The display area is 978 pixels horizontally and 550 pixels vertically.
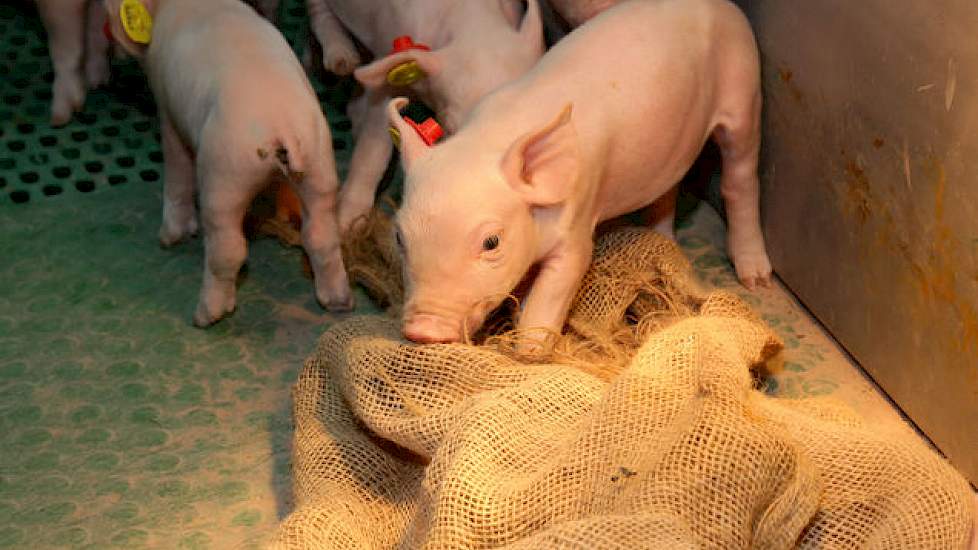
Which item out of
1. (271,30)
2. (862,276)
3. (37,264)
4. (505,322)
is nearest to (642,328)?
(505,322)

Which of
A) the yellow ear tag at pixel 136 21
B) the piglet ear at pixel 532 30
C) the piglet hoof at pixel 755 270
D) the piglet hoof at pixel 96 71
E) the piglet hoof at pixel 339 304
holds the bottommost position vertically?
the piglet hoof at pixel 96 71

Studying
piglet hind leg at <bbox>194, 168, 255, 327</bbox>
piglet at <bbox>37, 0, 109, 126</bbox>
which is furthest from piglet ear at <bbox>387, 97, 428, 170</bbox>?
piglet at <bbox>37, 0, 109, 126</bbox>

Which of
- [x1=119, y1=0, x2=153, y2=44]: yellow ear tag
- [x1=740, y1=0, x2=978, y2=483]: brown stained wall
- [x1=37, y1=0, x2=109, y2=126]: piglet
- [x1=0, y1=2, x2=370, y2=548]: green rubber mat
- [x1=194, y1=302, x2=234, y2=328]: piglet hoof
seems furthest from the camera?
[x1=37, y1=0, x2=109, y2=126]: piglet

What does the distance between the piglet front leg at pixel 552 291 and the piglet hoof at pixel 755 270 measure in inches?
25.8

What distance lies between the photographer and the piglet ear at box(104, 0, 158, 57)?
3.22m

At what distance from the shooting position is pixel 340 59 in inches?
139

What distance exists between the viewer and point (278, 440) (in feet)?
8.80

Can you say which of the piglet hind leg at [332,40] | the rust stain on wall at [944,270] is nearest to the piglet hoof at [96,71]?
the piglet hind leg at [332,40]

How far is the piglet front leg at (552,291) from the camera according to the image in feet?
8.51

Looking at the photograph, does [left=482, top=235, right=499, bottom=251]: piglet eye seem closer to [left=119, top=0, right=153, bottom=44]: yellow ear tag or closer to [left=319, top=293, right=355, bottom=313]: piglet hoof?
[left=319, top=293, right=355, bottom=313]: piglet hoof

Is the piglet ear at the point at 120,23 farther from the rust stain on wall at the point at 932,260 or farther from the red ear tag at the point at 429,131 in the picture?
the rust stain on wall at the point at 932,260

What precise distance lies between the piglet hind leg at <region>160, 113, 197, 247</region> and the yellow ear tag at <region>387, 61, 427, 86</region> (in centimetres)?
64

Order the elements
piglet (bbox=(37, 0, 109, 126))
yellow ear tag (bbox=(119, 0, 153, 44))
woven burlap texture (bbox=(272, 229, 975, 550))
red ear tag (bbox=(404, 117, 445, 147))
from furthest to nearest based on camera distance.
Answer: piglet (bbox=(37, 0, 109, 126)) → yellow ear tag (bbox=(119, 0, 153, 44)) → red ear tag (bbox=(404, 117, 445, 147)) → woven burlap texture (bbox=(272, 229, 975, 550))

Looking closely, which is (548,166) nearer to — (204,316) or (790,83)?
(790,83)
